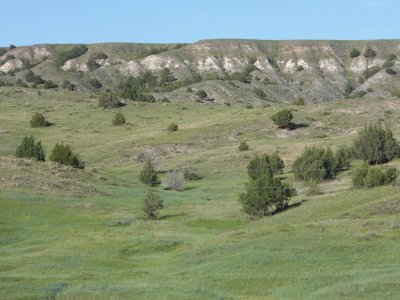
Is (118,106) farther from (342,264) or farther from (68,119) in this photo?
(342,264)

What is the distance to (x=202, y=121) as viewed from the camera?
324ft

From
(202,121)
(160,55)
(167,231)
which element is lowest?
(167,231)

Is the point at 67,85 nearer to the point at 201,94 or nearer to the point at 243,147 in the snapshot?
the point at 201,94

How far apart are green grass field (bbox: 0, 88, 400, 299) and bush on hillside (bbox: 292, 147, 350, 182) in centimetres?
114

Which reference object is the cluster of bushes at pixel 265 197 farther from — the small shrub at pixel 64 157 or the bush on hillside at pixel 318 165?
the small shrub at pixel 64 157

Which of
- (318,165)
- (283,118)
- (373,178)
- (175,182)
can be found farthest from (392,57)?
(373,178)

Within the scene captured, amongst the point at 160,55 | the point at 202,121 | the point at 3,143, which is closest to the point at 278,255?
the point at 3,143

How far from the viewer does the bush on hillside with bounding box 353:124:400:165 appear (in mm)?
67750

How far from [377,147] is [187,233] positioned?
33.8 metres

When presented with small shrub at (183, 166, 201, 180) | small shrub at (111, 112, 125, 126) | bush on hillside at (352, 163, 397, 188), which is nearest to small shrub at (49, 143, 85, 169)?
small shrub at (183, 166, 201, 180)

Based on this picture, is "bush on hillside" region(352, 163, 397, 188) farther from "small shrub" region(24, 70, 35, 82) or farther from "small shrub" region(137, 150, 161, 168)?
"small shrub" region(24, 70, 35, 82)

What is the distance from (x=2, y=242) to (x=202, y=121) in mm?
64172

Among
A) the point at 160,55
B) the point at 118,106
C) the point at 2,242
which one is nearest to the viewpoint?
the point at 2,242

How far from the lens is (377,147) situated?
67.7m
